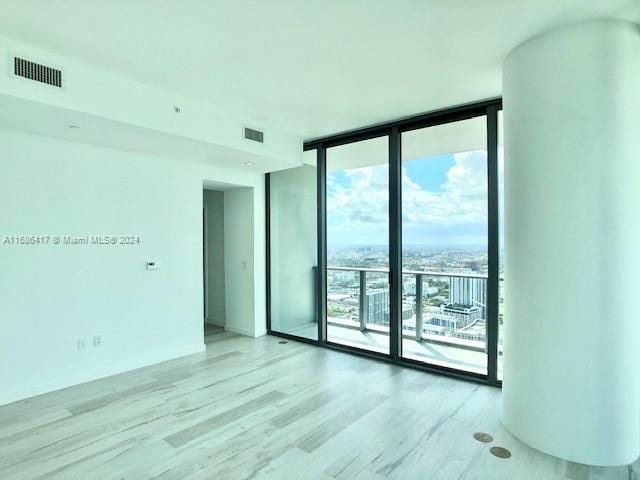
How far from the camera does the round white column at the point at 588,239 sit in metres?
2.35

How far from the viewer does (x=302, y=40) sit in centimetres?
260

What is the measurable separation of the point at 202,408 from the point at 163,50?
2.92 m

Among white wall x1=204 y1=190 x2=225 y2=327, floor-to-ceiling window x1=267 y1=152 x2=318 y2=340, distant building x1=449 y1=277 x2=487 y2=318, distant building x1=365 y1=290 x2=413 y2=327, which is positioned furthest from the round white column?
white wall x1=204 y1=190 x2=225 y2=327

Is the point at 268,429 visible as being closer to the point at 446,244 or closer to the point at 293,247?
the point at 446,244

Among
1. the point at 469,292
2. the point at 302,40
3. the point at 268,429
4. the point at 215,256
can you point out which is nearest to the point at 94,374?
the point at 268,429

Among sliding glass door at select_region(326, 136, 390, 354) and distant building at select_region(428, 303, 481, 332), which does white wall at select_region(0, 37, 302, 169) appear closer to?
sliding glass door at select_region(326, 136, 390, 354)

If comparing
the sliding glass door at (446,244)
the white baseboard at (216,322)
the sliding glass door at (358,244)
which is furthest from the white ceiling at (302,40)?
the white baseboard at (216,322)

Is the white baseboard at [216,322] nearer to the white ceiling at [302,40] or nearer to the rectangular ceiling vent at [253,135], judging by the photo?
the rectangular ceiling vent at [253,135]

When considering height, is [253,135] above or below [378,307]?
above

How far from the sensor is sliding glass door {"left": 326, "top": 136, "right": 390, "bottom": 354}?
452 cm

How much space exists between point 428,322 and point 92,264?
384 cm

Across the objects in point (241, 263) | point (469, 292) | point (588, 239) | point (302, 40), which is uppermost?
point (302, 40)

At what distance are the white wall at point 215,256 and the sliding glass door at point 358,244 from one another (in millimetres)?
2203

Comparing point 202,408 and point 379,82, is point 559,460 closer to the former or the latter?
point 202,408
